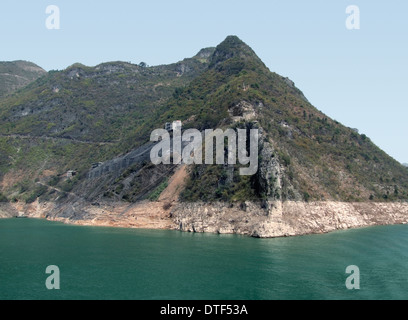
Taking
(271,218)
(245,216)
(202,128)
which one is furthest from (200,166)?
(271,218)

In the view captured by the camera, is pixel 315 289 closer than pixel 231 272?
Yes

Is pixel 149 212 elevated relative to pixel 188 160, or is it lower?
lower

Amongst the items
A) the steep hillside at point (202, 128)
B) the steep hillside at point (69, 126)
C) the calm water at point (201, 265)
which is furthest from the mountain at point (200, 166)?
the calm water at point (201, 265)

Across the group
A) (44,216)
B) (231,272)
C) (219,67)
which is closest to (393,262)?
(231,272)

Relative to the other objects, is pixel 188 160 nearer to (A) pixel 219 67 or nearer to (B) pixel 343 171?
(B) pixel 343 171

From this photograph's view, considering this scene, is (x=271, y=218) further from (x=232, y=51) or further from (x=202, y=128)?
(x=232, y=51)

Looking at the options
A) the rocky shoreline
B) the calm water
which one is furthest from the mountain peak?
the calm water
